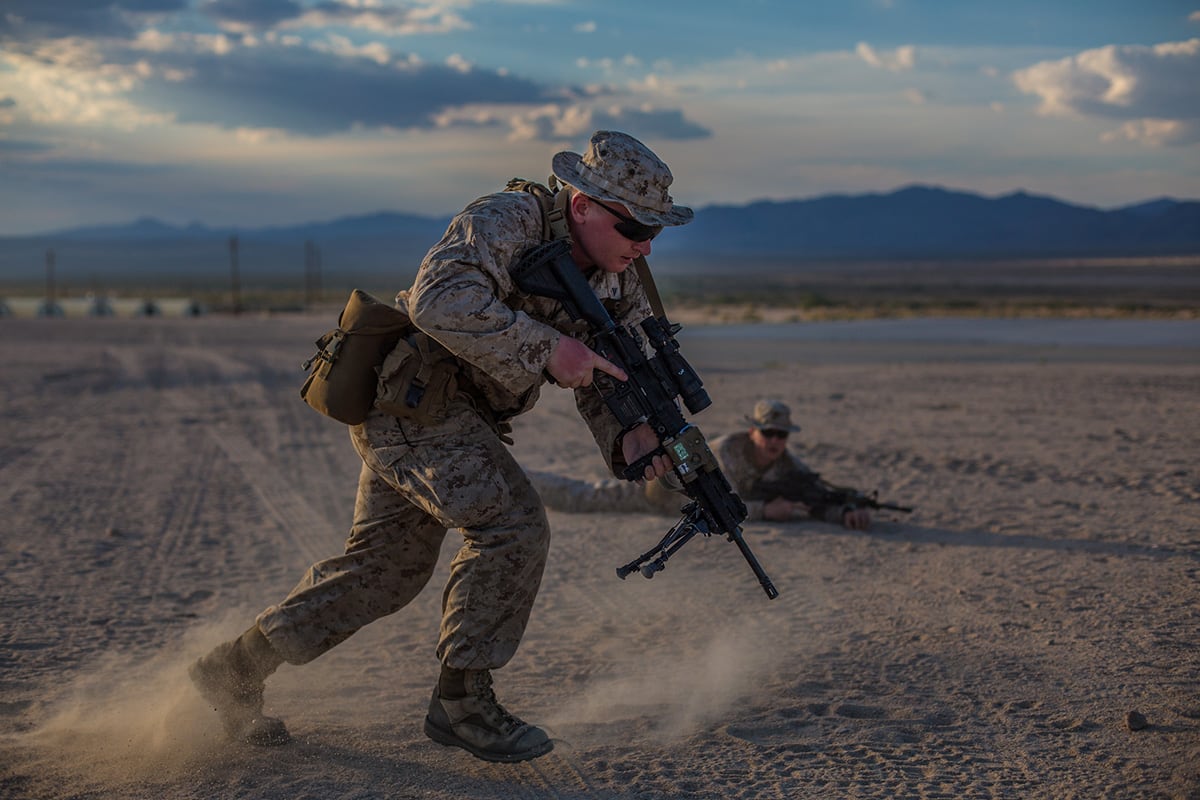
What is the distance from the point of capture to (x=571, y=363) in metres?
3.61

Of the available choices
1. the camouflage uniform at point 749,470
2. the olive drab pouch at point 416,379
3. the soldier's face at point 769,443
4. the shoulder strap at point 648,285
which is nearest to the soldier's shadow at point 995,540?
the camouflage uniform at point 749,470

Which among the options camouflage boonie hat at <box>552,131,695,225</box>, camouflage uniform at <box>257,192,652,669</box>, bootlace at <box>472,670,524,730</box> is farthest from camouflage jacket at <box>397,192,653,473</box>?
A: bootlace at <box>472,670,524,730</box>

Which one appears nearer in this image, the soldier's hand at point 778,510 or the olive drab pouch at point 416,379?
the olive drab pouch at point 416,379

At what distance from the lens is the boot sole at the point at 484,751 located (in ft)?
12.9

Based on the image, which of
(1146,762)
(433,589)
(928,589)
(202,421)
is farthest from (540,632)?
(202,421)

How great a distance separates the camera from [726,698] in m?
4.68

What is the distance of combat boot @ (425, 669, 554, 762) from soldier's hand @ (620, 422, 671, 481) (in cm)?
85

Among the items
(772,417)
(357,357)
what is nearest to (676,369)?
(357,357)

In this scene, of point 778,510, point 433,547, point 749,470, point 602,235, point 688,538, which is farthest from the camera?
point 749,470

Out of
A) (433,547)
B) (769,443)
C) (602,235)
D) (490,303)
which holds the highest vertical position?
(602,235)

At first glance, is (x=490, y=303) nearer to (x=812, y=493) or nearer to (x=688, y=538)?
(x=688, y=538)

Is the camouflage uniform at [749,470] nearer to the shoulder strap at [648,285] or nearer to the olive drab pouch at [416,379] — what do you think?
the shoulder strap at [648,285]

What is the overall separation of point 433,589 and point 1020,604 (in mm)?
3073

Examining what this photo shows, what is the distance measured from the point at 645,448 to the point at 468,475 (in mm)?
602
